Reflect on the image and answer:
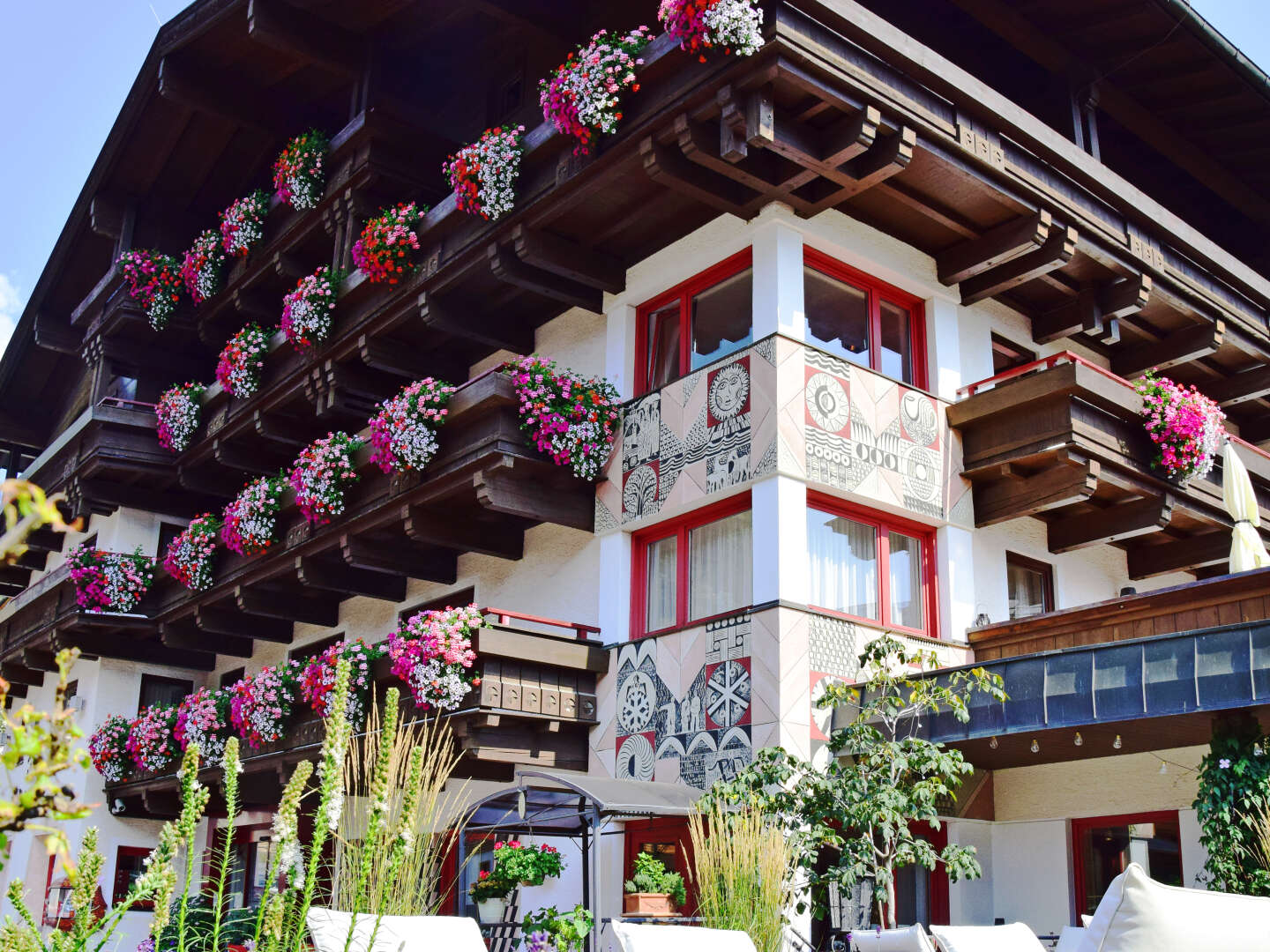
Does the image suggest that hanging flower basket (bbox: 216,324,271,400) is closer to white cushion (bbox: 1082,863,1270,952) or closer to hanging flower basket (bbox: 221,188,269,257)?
hanging flower basket (bbox: 221,188,269,257)

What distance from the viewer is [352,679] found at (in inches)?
444

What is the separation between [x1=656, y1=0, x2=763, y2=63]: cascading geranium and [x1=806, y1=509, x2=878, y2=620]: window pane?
11.8ft

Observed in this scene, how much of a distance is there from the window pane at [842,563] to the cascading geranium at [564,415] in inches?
81.4

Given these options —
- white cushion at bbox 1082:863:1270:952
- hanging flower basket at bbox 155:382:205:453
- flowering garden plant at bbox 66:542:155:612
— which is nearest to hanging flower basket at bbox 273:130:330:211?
hanging flower basket at bbox 155:382:205:453

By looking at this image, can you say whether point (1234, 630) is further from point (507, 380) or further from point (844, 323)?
point (507, 380)

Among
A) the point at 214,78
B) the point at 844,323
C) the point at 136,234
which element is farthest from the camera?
the point at 136,234

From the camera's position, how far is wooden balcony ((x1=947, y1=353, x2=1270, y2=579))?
1100cm

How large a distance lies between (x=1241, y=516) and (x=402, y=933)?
7.96 metres

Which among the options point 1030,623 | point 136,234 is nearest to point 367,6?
point 136,234

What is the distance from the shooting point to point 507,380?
11562mm

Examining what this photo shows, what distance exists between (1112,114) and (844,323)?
4600 mm

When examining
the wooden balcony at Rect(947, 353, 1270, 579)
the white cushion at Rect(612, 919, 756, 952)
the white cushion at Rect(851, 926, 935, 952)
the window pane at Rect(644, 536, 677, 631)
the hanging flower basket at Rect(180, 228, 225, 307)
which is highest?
the hanging flower basket at Rect(180, 228, 225, 307)

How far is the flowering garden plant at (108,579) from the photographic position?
17.2 metres

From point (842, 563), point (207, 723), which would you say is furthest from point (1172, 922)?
point (207, 723)
